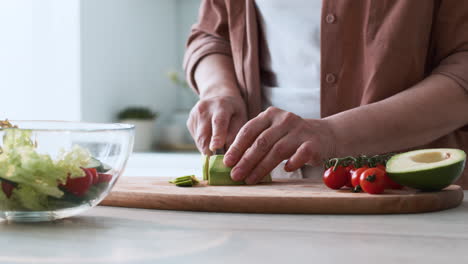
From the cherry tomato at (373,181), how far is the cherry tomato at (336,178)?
0.26 feet

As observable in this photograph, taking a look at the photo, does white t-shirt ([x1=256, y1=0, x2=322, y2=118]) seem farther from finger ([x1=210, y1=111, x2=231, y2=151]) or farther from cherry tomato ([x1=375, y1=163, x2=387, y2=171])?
cherry tomato ([x1=375, y1=163, x2=387, y2=171])

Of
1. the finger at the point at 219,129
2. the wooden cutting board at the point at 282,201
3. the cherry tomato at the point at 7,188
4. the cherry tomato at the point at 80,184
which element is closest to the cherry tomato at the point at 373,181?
the wooden cutting board at the point at 282,201

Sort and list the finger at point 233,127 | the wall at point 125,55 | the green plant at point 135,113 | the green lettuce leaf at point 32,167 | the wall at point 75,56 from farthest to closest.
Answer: the green plant at point 135,113
the wall at point 125,55
the wall at point 75,56
the finger at point 233,127
the green lettuce leaf at point 32,167

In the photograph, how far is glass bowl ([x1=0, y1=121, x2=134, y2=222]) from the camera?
2.68ft

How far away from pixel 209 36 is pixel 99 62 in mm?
2087

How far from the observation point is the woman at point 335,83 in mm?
1370

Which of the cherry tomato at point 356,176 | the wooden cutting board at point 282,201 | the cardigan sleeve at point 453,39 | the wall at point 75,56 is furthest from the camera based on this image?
the wall at point 75,56

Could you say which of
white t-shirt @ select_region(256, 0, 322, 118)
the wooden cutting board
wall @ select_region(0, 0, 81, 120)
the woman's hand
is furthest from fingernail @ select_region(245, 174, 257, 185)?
wall @ select_region(0, 0, 81, 120)

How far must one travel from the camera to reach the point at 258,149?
135cm

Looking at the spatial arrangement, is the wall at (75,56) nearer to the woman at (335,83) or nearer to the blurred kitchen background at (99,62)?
the blurred kitchen background at (99,62)

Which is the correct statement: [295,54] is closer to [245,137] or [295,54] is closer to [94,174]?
[245,137]

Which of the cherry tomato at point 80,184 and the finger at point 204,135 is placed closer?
the cherry tomato at point 80,184

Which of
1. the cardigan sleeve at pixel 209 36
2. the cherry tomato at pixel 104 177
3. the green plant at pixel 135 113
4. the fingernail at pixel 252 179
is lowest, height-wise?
the green plant at pixel 135 113

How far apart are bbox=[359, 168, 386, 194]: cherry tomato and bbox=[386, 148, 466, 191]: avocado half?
0.10 feet
